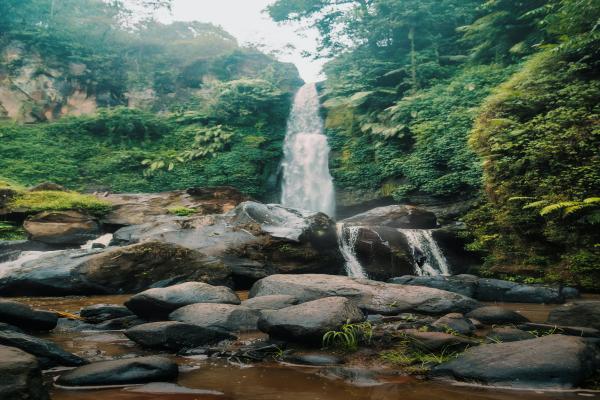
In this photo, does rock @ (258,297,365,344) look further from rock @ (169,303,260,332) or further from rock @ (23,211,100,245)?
rock @ (23,211,100,245)

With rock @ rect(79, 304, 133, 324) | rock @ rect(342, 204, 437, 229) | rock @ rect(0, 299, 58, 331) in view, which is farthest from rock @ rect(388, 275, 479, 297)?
rock @ rect(0, 299, 58, 331)

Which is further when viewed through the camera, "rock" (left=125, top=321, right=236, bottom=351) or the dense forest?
the dense forest

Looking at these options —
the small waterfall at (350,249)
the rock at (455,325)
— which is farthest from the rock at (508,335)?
the small waterfall at (350,249)

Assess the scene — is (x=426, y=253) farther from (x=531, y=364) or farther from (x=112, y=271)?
(x=531, y=364)

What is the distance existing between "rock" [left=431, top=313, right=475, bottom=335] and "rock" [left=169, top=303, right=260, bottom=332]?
193 centimetres

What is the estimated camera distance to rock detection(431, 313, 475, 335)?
3.91m

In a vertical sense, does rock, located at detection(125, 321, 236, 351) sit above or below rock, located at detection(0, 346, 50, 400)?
below

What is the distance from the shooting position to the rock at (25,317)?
155 inches

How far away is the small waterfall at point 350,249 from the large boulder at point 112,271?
3425mm

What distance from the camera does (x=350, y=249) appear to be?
1009 cm

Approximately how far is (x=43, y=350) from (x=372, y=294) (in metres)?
3.74

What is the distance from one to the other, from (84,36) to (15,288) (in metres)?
23.7

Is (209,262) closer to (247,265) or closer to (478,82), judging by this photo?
(247,265)

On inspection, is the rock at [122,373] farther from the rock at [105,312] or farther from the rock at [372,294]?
the rock at [372,294]
